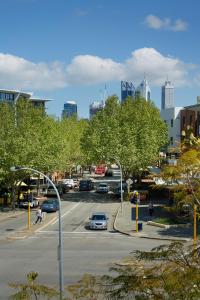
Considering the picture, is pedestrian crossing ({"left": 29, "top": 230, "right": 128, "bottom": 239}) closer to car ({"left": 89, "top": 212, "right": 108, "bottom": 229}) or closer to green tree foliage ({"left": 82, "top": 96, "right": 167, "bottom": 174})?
car ({"left": 89, "top": 212, "right": 108, "bottom": 229})

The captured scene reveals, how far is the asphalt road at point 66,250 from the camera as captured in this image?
89.3ft

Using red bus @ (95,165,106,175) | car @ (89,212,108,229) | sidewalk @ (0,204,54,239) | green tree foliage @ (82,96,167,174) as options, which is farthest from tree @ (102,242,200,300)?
red bus @ (95,165,106,175)

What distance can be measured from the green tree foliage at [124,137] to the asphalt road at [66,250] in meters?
13.8

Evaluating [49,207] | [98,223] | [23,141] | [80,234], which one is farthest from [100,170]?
[80,234]

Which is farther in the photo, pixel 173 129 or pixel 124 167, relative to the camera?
pixel 173 129

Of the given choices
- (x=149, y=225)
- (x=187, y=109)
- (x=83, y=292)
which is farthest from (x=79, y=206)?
(x=83, y=292)

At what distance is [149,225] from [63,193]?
33.1 m

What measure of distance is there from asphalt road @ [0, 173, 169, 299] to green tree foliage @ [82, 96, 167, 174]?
13.8 metres

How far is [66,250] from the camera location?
34.9 m

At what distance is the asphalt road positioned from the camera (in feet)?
89.3

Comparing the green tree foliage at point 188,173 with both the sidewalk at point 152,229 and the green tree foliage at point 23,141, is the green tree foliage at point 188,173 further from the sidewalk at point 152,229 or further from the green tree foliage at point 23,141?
the green tree foliage at point 23,141

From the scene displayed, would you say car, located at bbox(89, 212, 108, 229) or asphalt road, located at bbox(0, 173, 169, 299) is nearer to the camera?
asphalt road, located at bbox(0, 173, 169, 299)

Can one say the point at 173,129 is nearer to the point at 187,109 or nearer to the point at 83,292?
the point at 187,109

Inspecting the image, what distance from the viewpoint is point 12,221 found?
50.7m
